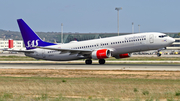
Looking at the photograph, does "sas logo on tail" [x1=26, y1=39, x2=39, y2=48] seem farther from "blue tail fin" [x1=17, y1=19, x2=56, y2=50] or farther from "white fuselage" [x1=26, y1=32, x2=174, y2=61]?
"white fuselage" [x1=26, y1=32, x2=174, y2=61]

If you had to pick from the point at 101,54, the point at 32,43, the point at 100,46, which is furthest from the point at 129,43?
the point at 32,43

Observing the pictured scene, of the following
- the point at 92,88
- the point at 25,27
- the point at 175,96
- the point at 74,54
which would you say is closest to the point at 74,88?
the point at 92,88

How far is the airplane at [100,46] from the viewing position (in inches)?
1791

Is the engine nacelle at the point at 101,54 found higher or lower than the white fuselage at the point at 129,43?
lower

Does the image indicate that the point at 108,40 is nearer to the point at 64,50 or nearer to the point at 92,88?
the point at 64,50

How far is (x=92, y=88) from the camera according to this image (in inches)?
827

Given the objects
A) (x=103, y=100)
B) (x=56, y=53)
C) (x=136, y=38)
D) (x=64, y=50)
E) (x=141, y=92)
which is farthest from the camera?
(x=56, y=53)

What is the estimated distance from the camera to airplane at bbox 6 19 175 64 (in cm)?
4550

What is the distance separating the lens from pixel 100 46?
1916 inches

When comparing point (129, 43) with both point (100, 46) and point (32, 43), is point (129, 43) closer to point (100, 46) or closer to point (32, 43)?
point (100, 46)

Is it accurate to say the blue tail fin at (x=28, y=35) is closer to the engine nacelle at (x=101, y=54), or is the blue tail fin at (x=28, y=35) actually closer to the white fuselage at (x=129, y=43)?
the white fuselage at (x=129, y=43)

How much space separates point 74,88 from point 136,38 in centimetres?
2680

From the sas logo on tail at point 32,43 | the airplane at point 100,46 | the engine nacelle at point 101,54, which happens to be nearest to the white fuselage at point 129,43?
the airplane at point 100,46

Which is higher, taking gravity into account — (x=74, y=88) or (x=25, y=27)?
(x=25, y=27)
